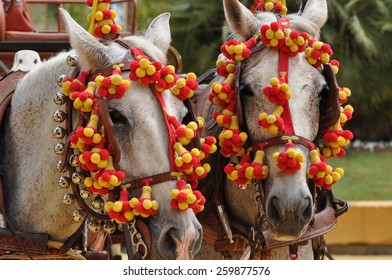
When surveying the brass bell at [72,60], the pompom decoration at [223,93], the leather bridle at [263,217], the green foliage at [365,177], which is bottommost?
the green foliage at [365,177]

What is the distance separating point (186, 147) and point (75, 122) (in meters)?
0.53

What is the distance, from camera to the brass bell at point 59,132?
4271 mm

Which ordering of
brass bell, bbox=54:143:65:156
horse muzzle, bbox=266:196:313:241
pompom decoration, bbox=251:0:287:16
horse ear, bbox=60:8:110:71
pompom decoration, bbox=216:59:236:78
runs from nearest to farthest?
horse ear, bbox=60:8:110:71 → brass bell, bbox=54:143:65:156 → horse muzzle, bbox=266:196:313:241 → pompom decoration, bbox=216:59:236:78 → pompom decoration, bbox=251:0:287:16

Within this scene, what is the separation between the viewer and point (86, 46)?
419cm

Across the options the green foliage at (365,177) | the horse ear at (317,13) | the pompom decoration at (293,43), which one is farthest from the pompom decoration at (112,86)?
the green foliage at (365,177)

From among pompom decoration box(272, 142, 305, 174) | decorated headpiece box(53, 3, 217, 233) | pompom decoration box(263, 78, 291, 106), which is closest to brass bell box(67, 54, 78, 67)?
decorated headpiece box(53, 3, 217, 233)

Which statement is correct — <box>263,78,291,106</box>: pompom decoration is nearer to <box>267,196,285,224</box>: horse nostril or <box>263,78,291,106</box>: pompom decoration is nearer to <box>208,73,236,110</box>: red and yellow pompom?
<box>208,73,236,110</box>: red and yellow pompom

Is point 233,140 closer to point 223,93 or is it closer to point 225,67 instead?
point 223,93

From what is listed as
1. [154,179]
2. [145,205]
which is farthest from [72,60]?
[145,205]

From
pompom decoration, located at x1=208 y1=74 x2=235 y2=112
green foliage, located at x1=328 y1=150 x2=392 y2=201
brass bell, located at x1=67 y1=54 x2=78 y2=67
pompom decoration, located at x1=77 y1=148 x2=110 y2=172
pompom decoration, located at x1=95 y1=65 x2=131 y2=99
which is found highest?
brass bell, located at x1=67 y1=54 x2=78 y2=67

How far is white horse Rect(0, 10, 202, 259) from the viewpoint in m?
4.00

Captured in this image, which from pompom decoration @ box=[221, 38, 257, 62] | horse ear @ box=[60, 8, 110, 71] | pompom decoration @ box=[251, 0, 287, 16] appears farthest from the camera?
pompom decoration @ box=[251, 0, 287, 16]

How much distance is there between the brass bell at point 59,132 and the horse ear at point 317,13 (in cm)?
157

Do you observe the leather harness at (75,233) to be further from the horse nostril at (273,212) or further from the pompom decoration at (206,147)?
the horse nostril at (273,212)
